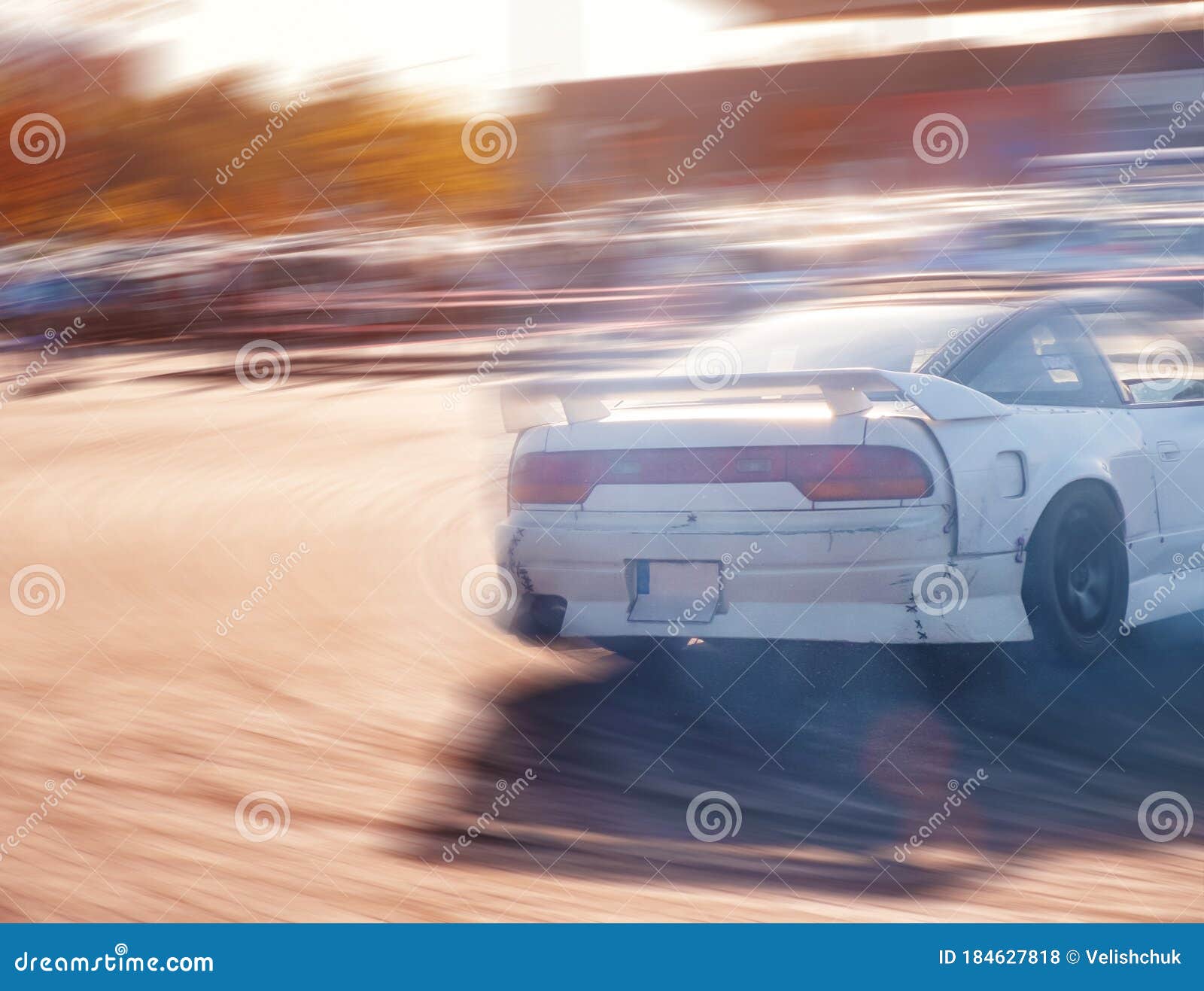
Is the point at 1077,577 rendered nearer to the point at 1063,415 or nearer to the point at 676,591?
the point at 1063,415

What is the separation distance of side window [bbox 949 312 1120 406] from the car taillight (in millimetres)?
438

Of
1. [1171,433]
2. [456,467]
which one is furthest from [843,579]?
[456,467]

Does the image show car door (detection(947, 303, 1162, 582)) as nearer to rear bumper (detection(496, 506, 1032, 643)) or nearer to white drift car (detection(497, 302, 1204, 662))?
white drift car (detection(497, 302, 1204, 662))

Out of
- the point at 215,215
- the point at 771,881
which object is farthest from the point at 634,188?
the point at 771,881

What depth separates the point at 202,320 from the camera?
16.9 metres

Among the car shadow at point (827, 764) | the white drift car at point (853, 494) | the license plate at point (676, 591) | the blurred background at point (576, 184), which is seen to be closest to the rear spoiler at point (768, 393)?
the white drift car at point (853, 494)

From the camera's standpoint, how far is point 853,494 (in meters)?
3.44

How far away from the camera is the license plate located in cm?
350

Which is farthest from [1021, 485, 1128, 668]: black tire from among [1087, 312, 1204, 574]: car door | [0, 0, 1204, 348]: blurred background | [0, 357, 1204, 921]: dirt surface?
[0, 0, 1204, 348]: blurred background

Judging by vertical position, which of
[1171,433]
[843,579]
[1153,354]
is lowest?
Answer: [843,579]

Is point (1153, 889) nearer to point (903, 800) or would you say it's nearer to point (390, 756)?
point (903, 800)

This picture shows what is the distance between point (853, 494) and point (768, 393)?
1.46 feet

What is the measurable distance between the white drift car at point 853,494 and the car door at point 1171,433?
0.11ft

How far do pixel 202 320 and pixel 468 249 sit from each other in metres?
4.39
